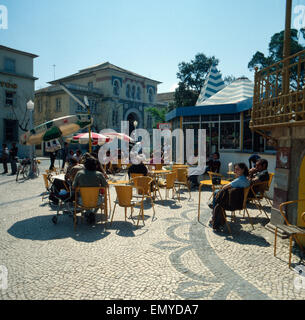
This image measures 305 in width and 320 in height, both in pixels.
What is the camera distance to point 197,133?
14.4 m

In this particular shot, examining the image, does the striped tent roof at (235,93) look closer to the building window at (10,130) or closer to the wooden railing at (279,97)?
the wooden railing at (279,97)

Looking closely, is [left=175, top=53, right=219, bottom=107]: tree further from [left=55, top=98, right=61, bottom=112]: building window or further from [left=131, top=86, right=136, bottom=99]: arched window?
[left=55, top=98, right=61, bottom=112]: building window

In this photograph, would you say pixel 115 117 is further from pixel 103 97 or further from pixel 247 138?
pixel 247 138

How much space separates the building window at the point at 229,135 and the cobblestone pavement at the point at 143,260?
23.9 feet

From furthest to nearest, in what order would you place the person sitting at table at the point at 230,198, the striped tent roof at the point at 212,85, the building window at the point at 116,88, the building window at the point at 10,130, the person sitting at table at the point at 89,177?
the building window at the point at 116,88 → the building window at the point at 10,130 → the striped tent roof at the point at 212,85 → the person sitting at table at the point at 89,177 → the person sitting at table at the point at 230,198

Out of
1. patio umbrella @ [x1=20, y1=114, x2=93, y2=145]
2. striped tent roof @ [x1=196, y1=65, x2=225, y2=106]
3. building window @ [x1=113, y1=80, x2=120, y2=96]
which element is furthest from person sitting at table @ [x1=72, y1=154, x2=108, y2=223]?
building window @ [x1=113, y1=80, x2=120, y2=96]

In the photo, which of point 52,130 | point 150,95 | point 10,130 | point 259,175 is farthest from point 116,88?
point 259,175

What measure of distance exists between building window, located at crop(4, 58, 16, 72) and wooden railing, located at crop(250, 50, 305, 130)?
3093 centimetres

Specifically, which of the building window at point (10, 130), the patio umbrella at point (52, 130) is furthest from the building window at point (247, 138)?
the building window at point (10, 130)

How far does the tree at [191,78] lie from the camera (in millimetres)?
37969

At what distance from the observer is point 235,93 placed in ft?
46.0
